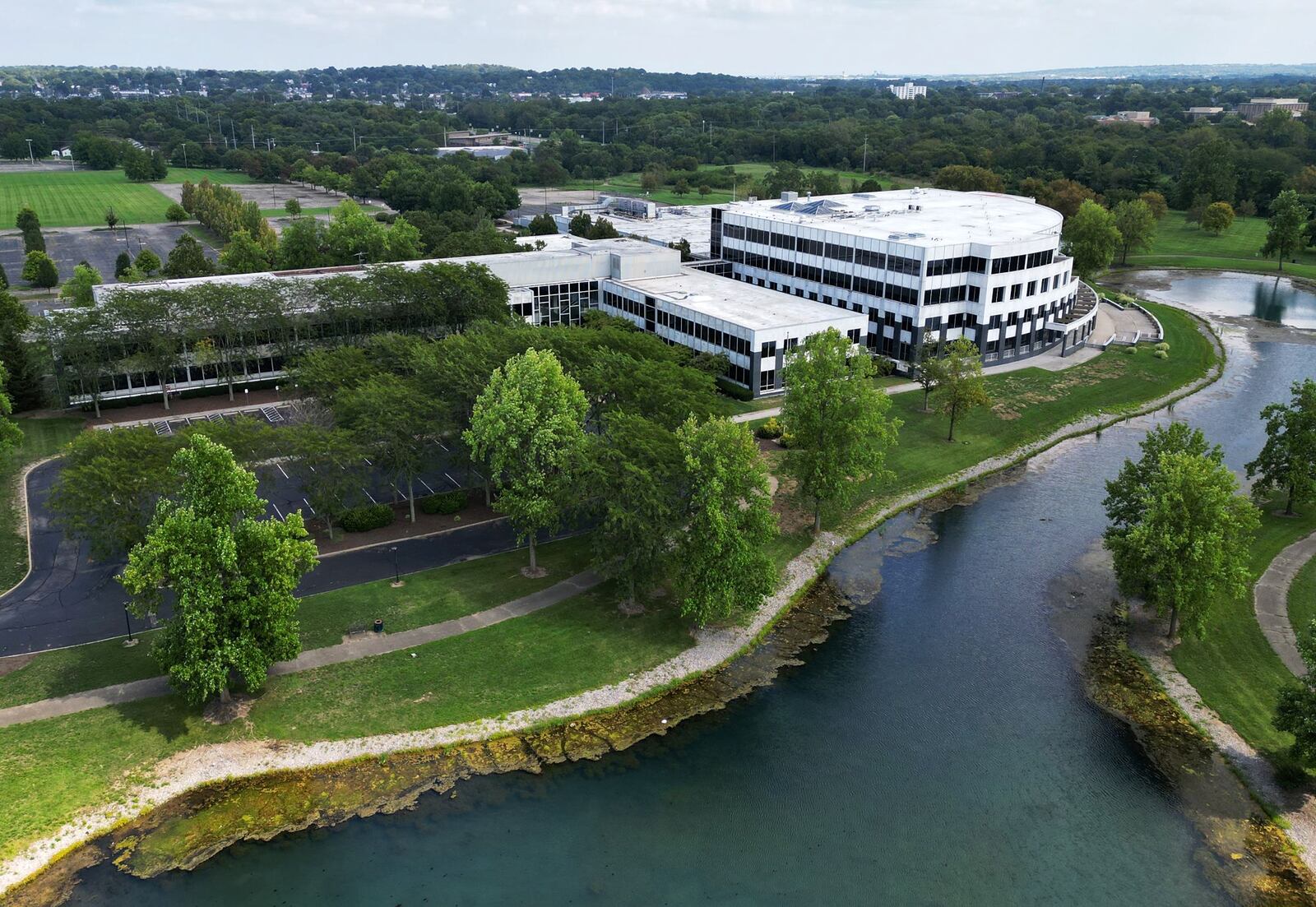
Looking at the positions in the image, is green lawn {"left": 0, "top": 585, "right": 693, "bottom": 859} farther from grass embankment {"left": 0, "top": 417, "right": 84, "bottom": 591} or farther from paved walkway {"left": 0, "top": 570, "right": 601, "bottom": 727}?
grass embankment {"left": 0, "top": 417, "right": 84, "bottom": 591}

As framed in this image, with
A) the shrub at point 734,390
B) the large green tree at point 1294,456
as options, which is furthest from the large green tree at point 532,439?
the large green tree at point 1294,456

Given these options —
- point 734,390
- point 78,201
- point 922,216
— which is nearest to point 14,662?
point 734,390

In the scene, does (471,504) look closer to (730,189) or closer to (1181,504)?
(1181,504)

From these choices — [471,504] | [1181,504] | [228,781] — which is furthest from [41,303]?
[1181,504]

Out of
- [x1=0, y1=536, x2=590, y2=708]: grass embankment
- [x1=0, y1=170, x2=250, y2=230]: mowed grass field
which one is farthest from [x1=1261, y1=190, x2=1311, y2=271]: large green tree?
[x1=0, y1=170, x2=250, y2=230]: mowed grass field

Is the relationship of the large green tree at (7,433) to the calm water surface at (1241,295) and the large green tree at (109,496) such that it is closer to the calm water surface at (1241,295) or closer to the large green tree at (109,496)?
the large green tree at (109,496)
